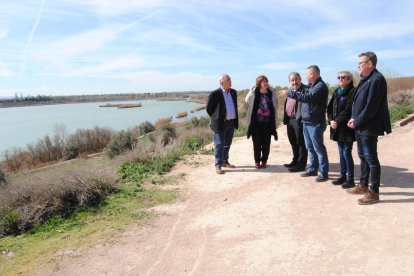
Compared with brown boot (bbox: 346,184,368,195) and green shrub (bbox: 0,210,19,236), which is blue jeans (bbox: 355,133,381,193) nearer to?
brown boot (bbox: 346,184,368,195)

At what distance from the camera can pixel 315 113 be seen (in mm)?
5973

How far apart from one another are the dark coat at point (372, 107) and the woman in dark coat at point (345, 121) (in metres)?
0.59

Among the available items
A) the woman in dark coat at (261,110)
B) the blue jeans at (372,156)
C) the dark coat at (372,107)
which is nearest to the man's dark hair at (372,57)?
the dark coat at (372,107)

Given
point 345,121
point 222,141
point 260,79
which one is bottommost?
point 222,141

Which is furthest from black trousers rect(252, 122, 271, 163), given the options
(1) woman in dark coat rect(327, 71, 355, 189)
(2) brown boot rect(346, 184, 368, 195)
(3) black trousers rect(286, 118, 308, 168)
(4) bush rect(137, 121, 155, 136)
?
(4) bush rect(137, 121, 155, 136)

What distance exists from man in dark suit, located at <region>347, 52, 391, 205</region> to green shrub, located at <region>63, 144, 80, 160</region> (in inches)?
757

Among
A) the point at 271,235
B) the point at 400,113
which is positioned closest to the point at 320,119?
the point at 271,235

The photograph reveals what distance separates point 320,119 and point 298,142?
3.07 feet

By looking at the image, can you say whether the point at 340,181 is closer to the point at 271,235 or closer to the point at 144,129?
the point at 271,235

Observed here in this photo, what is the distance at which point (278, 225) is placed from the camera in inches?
177

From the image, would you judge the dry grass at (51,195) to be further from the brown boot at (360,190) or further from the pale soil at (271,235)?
the brown boot at (360,190)

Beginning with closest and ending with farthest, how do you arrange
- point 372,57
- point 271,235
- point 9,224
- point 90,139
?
point 271,235 → point 372,57 → point 9,224 → point 90,139

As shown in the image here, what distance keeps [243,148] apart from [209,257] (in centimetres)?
617

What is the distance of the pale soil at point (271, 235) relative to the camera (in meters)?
3.53
